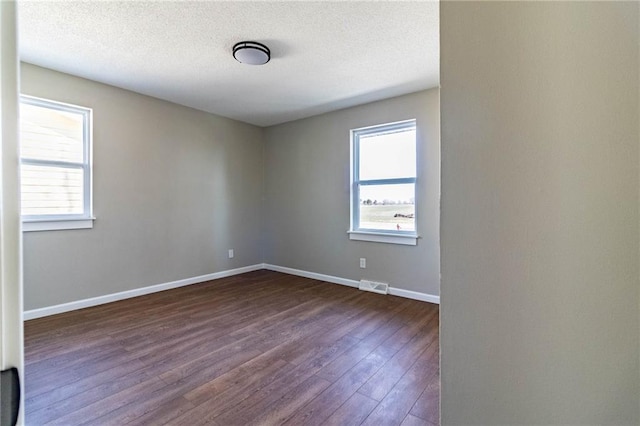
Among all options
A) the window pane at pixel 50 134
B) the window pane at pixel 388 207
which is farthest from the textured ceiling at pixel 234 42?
the window pane at pixel 388 207

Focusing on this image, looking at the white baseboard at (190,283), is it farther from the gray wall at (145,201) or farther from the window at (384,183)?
the window at (384,183)

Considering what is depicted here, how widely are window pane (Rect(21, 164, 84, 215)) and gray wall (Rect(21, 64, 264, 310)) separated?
0.17 meters

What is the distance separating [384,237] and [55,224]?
3.59 meters

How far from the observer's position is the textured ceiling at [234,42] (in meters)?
2.00

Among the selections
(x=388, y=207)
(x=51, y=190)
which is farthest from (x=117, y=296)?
(x=388, y=207)

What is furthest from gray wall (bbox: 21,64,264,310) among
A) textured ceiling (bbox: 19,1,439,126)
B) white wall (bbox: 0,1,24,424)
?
A: white wall (bbox: 0,1,24,424)

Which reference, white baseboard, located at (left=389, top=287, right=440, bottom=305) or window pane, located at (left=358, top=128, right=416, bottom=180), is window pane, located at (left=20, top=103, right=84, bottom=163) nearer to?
window pane, located at (left=358, top=128, right=416, bottom=180)

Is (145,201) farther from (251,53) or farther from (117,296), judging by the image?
(251,53)

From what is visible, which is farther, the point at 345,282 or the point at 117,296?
the point at 345,282

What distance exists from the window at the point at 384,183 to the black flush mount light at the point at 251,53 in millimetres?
1767

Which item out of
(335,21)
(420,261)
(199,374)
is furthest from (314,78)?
(199,374)

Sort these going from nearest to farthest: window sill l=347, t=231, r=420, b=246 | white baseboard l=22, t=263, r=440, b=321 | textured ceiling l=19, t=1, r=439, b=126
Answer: textured ceiling l=19, t=1, r=439, b=126 < white baseboard l=22, t=263, r=440, b=321 < window sill l=347, t=231, r=420, b=246

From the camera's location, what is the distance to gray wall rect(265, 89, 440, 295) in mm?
3400

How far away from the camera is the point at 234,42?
2.38 m
